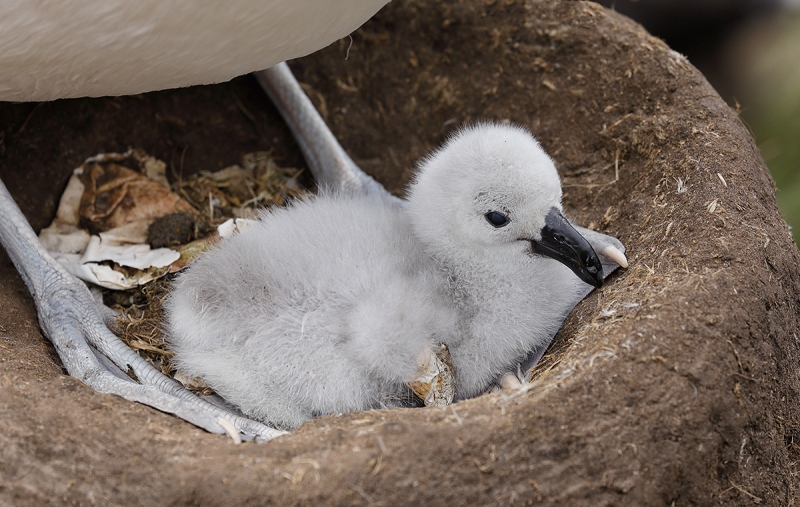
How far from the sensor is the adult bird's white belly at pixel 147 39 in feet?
5.27

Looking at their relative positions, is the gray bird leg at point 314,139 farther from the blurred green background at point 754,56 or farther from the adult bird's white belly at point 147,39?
the blurred green background at point 754,56

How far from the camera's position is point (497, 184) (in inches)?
72.5

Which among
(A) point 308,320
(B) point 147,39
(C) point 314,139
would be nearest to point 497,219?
(A) point 308,320

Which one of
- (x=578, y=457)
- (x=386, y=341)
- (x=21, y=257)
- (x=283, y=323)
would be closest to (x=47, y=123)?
(x=21, y=257)

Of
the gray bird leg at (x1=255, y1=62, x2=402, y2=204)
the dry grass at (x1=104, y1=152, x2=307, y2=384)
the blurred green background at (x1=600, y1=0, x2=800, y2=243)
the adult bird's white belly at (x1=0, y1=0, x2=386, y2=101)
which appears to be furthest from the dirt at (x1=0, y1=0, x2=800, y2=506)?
the blurred green background at (x1=600, y1=0, x2=800, y2=243)

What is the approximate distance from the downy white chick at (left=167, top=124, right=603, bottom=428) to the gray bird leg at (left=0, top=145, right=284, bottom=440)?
98 mm

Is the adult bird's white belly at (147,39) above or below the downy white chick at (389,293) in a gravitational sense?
above

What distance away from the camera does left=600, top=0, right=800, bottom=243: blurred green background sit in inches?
118

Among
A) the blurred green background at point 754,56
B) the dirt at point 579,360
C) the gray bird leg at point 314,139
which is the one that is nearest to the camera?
the dirt at point 579,360

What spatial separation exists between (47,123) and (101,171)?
0.22 m

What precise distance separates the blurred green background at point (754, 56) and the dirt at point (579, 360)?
2.70 feet

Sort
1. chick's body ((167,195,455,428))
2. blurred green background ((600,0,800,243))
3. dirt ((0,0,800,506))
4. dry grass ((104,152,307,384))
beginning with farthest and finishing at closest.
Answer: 1. blurred green background ((600,0,800,243))
2. dry grass ((104,152,307,384))
3. chick's body ((167,195,455,428))
4. dirt ((0,0,800,506))

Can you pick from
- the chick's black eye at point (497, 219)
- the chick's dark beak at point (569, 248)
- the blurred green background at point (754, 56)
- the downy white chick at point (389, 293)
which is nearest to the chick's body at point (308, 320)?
the downy white chick at point (389, 293)

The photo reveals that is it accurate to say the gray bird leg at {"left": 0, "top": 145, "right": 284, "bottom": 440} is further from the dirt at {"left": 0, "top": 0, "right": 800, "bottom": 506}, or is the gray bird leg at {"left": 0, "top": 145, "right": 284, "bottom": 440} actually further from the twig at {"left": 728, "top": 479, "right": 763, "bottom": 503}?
the twig at {"left": 728, "top": 479, "right": 763, "bottom": 503}
